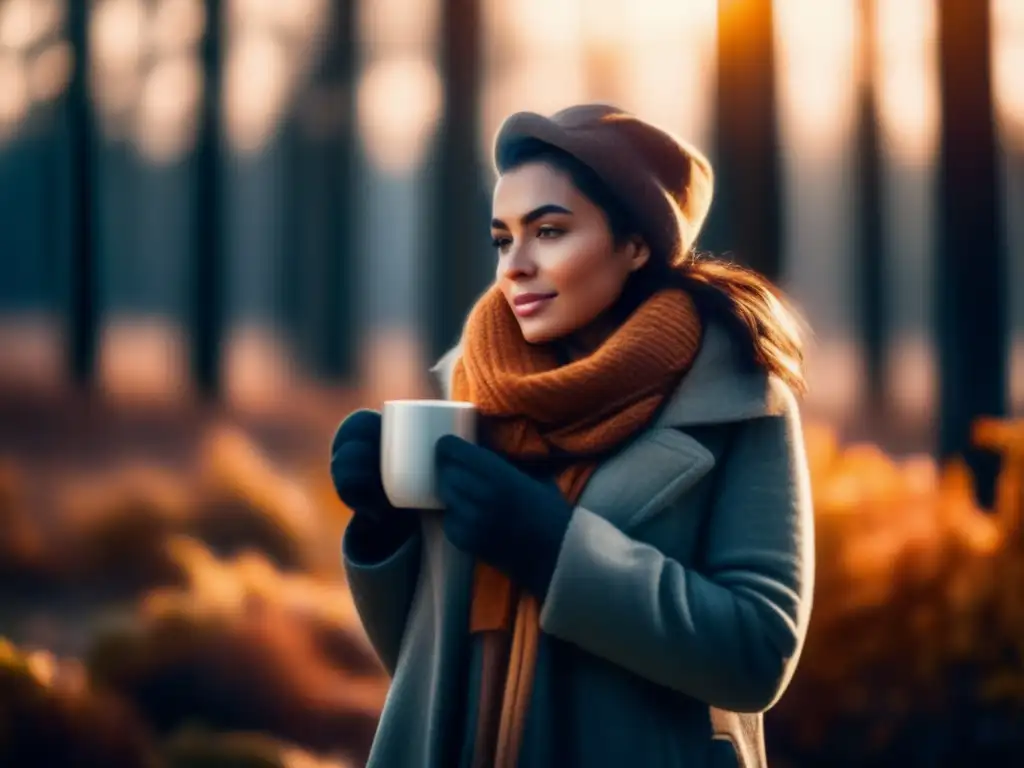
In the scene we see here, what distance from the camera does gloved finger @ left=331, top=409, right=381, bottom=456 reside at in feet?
6.86

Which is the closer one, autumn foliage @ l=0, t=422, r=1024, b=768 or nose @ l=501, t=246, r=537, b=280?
nose @ l=501, t=246, r=537, b=280

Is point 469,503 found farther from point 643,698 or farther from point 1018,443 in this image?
point 1018,443

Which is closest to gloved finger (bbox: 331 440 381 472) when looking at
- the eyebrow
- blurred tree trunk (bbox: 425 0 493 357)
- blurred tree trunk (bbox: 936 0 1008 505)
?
the eyebrow

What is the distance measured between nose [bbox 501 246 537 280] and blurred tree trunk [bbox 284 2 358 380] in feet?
41.8

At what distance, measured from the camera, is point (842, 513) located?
4.86 m

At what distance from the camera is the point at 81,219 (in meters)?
11.5

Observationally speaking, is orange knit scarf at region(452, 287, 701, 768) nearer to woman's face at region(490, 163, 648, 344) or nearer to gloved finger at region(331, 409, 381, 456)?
woman's face at region(490, 163, 648, 344)

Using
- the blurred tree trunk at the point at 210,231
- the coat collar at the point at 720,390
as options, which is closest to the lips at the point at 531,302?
the coat collar at the point at 720,390

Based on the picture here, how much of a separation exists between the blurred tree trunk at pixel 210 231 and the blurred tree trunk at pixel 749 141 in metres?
6.89

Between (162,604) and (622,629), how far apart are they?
3.49m

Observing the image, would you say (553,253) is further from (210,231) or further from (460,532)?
(210,231)

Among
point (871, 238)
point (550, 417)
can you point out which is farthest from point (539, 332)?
point (871, 238)

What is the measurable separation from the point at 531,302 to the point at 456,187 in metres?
8.73

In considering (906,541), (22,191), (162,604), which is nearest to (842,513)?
(906,541)
